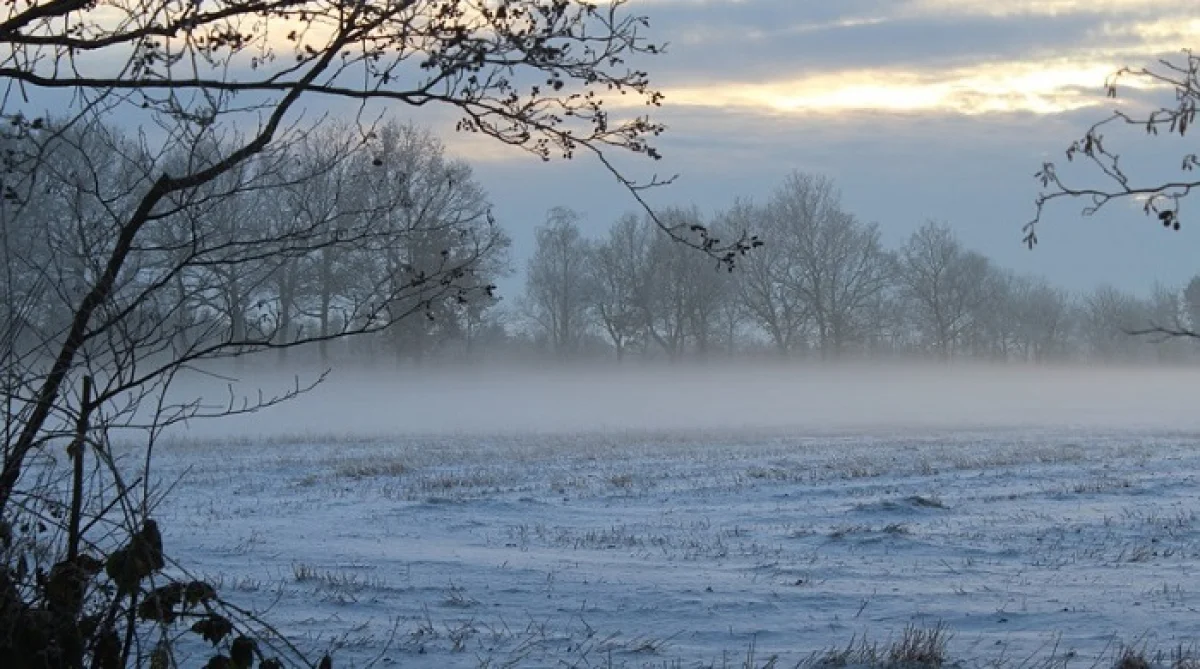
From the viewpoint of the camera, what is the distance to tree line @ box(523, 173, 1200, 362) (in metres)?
77.7

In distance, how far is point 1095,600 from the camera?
9.06 m

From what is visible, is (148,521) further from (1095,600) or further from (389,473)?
(389,473)

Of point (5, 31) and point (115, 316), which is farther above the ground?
point (5, 31)

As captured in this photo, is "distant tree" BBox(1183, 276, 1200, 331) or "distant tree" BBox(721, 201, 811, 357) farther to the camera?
"distant tree" BBox(1183, 276, 1200, 331)

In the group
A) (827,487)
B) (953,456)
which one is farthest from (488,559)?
(953,456)

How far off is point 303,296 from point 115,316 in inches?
810

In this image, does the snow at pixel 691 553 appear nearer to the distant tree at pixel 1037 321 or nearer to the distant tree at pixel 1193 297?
the distant tree at pixel 1193 297

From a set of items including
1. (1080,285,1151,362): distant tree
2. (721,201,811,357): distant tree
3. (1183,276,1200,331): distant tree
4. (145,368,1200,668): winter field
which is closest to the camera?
(145,368,1200,668): winter field

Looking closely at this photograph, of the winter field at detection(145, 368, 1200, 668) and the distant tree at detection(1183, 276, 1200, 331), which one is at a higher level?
the distant tree at detection(1183, 276, 1200, 331)

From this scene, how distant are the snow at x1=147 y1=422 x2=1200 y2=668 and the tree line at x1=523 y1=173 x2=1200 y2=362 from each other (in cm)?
4956

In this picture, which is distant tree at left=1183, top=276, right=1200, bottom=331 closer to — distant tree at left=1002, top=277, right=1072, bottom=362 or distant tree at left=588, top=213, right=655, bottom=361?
distant tree at left=1002, top=277, right=1072, bottom=362

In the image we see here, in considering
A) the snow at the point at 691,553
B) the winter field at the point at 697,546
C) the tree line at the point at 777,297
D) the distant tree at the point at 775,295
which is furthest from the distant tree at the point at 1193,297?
the snow at the point at 691,553

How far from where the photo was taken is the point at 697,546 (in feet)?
39.6

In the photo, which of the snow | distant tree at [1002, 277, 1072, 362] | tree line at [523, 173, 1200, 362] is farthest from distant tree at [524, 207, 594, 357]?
the snow
